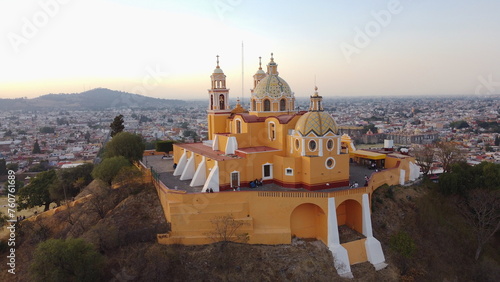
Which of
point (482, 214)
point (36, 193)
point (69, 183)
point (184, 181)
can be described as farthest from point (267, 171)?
point (36, 193)

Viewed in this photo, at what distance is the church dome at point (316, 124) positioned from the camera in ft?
60.7

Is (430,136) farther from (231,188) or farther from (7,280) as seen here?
(7,280)

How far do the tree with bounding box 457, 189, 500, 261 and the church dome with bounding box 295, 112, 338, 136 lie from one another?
8.95 meters

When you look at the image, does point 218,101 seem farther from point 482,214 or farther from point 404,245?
point 482,214

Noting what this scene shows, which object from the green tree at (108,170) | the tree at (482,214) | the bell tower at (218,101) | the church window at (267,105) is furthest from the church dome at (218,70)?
the tree at (482,214)

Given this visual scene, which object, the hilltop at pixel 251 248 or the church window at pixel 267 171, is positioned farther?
the church window at pixel 267 171

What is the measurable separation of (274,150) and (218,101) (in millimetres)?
6560

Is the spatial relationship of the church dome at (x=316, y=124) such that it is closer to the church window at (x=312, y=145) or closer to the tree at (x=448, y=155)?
the church window at (x=312, y=145)

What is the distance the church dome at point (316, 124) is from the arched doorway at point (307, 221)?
3.71m

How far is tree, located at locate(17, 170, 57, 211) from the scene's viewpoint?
2556cm

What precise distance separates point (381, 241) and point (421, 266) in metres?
2.11

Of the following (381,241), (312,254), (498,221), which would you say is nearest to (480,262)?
(498,221)

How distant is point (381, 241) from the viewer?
18.3m

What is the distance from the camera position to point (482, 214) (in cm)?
1958
